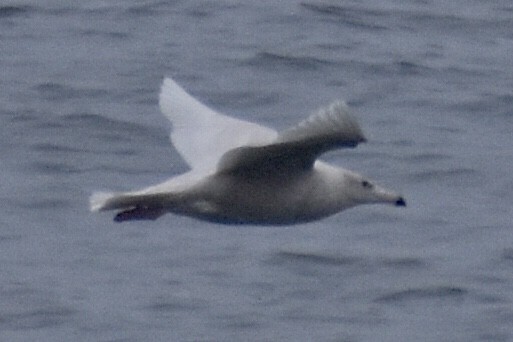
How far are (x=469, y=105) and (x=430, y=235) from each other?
2.06 meters

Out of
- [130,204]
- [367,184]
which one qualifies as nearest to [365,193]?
[367,184]

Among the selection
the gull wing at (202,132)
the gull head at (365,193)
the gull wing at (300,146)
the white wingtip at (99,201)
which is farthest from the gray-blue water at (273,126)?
the white wingtip at (99,201)

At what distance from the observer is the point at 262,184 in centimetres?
826

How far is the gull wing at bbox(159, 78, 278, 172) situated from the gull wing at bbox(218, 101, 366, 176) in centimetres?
10

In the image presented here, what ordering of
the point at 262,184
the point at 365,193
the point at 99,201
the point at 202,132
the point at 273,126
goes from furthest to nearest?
the point at 273,126
the point at 202,132
the point at 365,193
the point at 262,184
the point at 99,201

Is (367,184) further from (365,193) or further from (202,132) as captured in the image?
(202,132)

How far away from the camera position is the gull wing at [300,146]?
24.5 ft

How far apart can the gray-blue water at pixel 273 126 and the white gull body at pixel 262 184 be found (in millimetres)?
1310

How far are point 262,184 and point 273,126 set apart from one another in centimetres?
371

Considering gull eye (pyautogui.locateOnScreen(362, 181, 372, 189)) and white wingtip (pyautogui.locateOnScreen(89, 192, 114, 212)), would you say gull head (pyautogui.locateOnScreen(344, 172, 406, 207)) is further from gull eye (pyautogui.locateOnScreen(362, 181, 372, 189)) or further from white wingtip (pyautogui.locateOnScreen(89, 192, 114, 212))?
white wingtip (pyautogui.locateOnScreen(89, 192, 114, 212))

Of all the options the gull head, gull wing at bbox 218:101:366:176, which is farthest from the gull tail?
the gull head

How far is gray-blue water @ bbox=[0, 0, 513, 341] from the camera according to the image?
A: 394 inches

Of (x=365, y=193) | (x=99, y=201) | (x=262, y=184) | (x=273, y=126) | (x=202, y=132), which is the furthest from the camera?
(x=273, y=126)

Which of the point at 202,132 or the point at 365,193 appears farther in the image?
the point at 202,132
